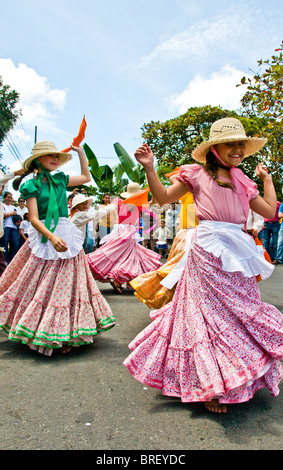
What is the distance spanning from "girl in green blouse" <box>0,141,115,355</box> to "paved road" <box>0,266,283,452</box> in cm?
26

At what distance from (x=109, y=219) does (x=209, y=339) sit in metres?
6.60

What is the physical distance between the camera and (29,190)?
392 cm

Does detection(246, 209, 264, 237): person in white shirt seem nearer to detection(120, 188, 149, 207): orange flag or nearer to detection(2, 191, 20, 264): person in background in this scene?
detection(120, 188, 149, 207): orange flag

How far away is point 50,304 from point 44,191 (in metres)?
1.07

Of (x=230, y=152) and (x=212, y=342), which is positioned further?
(x=230, y=152)

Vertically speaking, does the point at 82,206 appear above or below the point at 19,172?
below

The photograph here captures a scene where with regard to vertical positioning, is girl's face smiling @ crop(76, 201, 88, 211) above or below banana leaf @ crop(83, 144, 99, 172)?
below

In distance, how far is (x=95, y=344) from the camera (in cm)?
Answer: 432

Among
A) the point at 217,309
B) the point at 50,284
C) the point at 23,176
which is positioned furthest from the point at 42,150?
the point at 217,309

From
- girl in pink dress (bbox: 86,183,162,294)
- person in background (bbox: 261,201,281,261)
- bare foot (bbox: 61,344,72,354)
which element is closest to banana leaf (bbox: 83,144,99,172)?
person in background (bbox: 261,201,281,261)

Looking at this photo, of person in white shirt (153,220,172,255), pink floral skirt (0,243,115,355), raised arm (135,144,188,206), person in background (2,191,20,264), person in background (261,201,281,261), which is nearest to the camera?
Answer: raised arm (135,144,188,206)

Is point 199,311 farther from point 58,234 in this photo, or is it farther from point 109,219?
point 109,219

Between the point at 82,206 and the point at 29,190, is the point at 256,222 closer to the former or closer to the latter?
the point at 82,206

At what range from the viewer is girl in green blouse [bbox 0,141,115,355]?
3.85m
